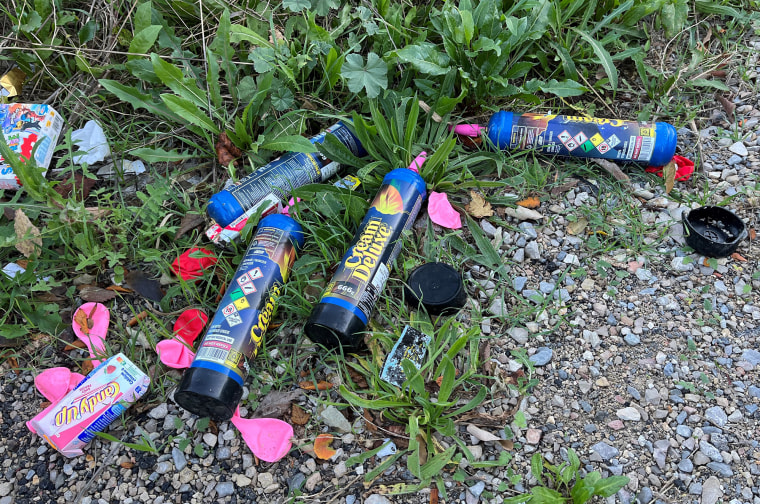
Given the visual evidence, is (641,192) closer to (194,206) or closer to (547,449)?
(547,449)

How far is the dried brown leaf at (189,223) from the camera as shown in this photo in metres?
2.62

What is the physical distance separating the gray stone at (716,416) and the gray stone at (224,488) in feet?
5.45

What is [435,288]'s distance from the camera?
2.31 m

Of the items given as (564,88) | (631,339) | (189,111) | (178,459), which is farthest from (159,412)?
(564,88)

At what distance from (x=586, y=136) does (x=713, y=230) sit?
0.69 m

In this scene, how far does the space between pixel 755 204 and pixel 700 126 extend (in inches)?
22.5

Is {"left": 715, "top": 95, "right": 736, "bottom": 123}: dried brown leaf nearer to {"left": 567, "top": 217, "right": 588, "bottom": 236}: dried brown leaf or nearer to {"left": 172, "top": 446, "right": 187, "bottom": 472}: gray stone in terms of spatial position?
{"left": 567, "top": 217, "right": 588, "bottom": 236}: dried brown leaf

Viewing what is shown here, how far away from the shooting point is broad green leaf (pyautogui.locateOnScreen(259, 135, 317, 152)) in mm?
2602

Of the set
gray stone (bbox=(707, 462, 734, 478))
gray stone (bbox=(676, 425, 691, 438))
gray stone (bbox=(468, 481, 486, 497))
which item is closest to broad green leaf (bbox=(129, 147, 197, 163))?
gray stone (bbox=(468, 481, 486, 497))

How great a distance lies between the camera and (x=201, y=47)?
3.10 metres

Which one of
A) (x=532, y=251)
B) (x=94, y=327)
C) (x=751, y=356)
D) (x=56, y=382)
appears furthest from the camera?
(x=532, y=251)

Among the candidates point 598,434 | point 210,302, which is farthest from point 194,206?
point 598,434

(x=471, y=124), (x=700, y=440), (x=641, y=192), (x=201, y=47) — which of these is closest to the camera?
(x=700, y=440)

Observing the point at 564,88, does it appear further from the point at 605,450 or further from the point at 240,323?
the point at 240,323
